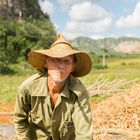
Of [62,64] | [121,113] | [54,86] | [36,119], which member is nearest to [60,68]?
[62,64]

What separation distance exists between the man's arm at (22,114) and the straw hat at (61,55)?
24 centimetres

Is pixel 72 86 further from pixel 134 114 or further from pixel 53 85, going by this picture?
pixel 134 114

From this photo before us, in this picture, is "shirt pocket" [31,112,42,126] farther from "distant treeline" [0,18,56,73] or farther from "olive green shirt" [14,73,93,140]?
"distant treeline" [0,18,56,73]

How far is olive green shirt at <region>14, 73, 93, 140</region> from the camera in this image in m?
3.06

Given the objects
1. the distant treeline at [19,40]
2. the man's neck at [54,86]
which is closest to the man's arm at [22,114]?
the man's neck at [54,86]

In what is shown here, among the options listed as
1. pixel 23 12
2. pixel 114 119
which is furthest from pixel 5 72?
pixel 114 119

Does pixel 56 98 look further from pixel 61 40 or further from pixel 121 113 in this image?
pixel 121 113

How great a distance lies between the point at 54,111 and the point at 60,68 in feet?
1.12

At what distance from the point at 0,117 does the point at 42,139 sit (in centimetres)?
567

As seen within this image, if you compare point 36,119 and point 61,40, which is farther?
point 36,119

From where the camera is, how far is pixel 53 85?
316 centimetres

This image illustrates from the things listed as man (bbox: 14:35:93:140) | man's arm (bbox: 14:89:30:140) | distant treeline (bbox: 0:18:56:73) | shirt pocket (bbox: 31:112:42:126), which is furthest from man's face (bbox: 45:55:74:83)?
distant treeline (bbox: 0:18:56:73)

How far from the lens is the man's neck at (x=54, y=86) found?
10.3 feet

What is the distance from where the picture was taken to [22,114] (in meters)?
3.28
